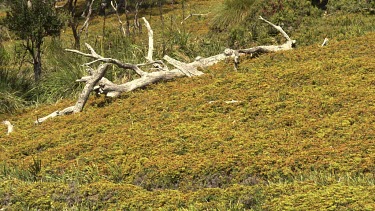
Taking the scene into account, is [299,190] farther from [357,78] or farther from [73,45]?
[73,45]

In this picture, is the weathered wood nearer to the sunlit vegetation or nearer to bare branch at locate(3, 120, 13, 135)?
the sunlit vegetation

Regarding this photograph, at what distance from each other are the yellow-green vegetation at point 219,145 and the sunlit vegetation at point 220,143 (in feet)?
0.07

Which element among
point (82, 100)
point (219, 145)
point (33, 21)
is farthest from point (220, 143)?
point (33, 21)

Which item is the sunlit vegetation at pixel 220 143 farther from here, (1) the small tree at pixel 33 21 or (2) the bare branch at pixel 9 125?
(1) the small tree at pixel 33 21

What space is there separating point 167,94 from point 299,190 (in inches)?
217

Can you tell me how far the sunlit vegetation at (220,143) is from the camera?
22.1 feet

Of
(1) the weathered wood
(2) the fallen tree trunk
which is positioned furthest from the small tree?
(1) the weathered wood

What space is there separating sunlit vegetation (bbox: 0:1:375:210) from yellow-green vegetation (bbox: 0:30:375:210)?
0.07 feet

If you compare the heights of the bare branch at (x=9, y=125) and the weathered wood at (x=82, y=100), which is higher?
the weathered wood at (x=82, y=100)

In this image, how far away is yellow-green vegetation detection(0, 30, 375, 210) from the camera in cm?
673

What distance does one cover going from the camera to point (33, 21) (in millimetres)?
14383

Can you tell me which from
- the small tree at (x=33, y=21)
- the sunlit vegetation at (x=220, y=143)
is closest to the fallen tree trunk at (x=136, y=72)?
the sunlit vegetation at (x=220, y=143)

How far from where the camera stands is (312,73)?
10875mm

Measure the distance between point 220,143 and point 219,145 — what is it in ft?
0.21
